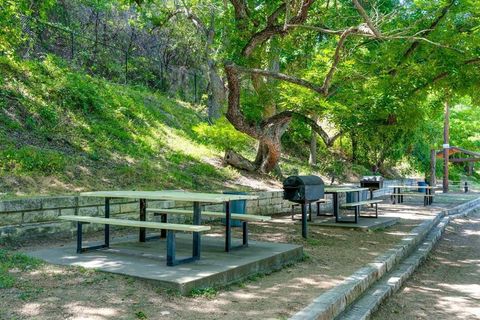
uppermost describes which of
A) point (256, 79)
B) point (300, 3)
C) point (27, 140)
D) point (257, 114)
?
point (300, 3)

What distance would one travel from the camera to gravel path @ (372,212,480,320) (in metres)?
4.90

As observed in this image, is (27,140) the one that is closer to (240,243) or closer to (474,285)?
(240,243)

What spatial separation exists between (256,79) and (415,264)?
802cm

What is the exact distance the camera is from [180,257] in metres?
5.41

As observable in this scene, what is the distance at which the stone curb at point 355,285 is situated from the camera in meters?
3.84

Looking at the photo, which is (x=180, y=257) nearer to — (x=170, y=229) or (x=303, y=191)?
(x=170, y=229)

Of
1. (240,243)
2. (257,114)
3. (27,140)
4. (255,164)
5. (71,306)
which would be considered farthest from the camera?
(255,164)

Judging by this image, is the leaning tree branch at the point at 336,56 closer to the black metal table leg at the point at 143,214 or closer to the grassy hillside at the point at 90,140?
the grassy hillside at the point at 90,140

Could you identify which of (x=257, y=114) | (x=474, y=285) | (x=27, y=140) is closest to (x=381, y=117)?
(x=257, y=114)

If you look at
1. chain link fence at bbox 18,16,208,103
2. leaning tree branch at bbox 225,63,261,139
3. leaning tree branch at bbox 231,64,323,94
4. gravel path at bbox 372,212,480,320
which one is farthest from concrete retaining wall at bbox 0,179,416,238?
chain link fence at bbox 18,16,208,103

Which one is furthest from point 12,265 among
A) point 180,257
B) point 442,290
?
point 442,290

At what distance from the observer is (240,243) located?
6.67m

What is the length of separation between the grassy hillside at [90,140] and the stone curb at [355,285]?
5147mm

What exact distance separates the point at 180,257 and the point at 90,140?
659cm
